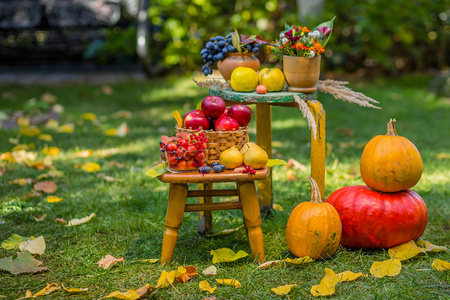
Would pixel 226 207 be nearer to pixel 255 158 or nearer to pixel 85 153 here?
pixel 255 158

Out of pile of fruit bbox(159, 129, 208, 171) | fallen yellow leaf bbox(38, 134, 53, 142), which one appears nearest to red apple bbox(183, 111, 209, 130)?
pile of fruit bbox(159, 129, 208, 171)

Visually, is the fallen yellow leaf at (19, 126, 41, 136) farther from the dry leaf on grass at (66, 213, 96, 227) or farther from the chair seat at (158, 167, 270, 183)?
the chair seat at (158, 167, 270, 183)

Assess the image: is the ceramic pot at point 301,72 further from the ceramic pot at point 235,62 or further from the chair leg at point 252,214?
the chair leg at point 252,214

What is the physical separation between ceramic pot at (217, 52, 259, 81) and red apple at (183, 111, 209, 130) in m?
0.38

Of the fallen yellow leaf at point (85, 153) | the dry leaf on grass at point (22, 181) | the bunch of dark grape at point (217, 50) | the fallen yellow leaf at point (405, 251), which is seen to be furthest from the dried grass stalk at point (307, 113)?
the fallen yellow leaf at point (85, 153)

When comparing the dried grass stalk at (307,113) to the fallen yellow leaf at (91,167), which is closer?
the dried grass stalk at (307,113)

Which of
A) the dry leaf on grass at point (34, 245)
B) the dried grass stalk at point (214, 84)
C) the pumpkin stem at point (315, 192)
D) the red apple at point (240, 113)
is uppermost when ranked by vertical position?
the dried grass stalk at point (214, 84)

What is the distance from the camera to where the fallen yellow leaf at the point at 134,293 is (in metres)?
2.06

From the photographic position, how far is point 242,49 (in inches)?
108

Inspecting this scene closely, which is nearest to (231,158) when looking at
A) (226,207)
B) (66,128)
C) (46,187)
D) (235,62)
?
(226,207)

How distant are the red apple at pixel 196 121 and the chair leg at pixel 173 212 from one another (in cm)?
28

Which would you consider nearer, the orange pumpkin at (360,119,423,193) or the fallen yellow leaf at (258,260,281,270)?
the fallen yellow leaf at (258,260,281,270)

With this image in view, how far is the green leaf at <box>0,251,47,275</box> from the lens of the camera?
232 cm

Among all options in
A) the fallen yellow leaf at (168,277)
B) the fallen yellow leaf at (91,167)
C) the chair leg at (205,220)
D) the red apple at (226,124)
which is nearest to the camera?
the fallen yellow leaf at (168,277)
